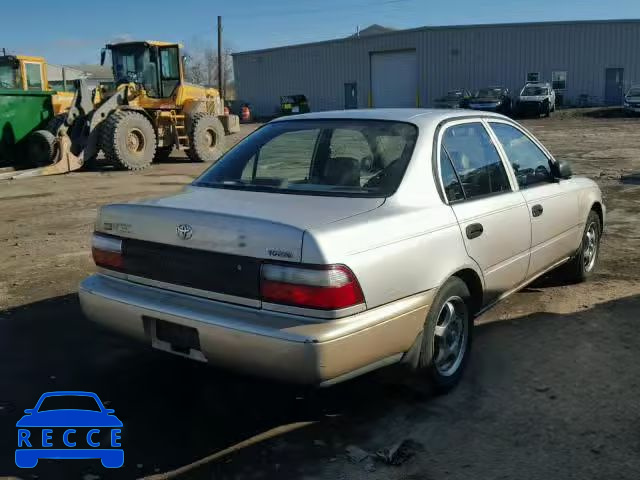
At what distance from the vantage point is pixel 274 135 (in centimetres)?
449

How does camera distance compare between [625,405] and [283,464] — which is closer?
[283,464]

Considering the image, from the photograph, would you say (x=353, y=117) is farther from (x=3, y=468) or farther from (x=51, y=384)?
(x=3, y=468)

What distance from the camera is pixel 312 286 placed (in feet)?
9.75

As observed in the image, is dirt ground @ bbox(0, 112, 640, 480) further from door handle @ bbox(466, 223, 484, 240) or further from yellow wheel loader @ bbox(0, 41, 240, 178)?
yellow wheel loader @ bbox(0, 41, 240, 178)

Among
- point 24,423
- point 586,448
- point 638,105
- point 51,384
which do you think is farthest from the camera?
point 638,105

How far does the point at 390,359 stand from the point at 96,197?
986 cm

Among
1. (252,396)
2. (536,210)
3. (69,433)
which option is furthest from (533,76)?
(69,433)

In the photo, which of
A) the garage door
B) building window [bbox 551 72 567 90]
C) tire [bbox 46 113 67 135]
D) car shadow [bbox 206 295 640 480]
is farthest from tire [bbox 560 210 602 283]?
the garage door

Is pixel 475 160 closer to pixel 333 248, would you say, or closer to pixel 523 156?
pixel 523 156

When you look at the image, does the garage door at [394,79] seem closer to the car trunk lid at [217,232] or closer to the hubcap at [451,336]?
the hubcap at [451,336]

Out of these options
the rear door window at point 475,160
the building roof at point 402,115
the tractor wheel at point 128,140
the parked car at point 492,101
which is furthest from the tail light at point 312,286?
the parked car at point 492,101

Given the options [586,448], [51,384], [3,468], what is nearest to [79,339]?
[51,384]

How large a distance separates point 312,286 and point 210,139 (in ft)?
54.1

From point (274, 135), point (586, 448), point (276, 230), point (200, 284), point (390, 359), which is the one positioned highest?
point (274, 135)
